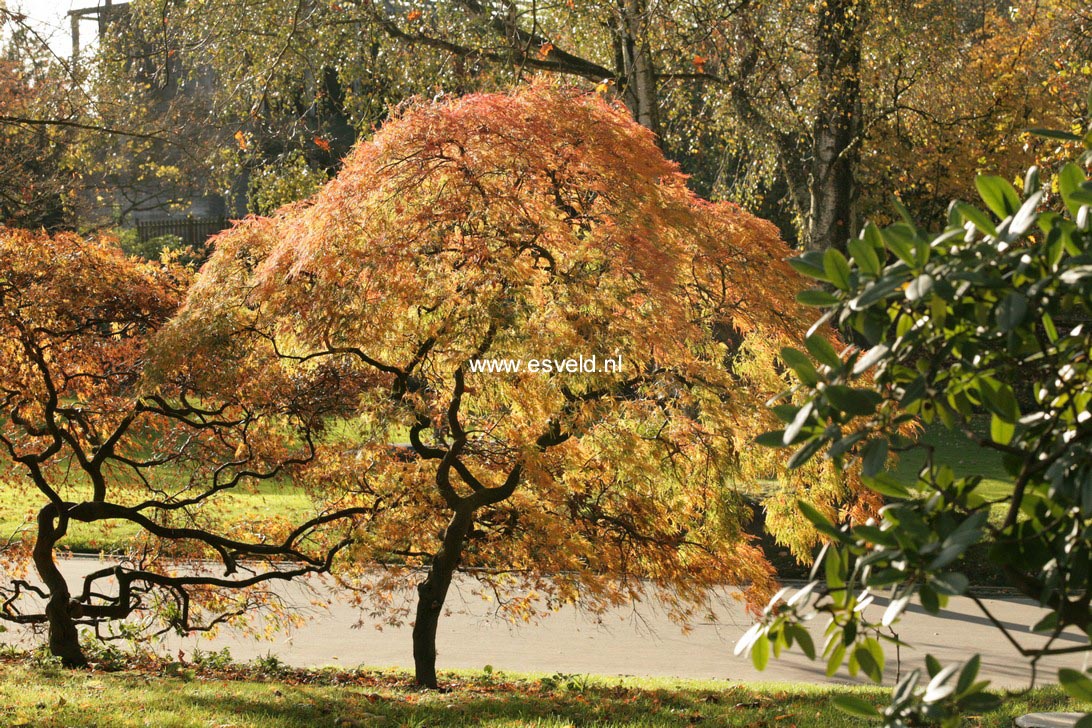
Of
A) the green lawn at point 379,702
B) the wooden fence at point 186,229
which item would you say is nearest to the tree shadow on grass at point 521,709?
the green lawn at point 379,702

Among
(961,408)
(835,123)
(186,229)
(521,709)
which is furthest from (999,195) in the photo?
(186,229)

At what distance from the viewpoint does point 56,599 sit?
7.14 metres

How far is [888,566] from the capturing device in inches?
54.9

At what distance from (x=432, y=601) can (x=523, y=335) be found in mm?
2145

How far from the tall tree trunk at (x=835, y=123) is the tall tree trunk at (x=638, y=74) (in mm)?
1624

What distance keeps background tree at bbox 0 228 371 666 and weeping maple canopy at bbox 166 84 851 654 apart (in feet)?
1.53

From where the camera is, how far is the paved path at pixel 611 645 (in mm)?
8422

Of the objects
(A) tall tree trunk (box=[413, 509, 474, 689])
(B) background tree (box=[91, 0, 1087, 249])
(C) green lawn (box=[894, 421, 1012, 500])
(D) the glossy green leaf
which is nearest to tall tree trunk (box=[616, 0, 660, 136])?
(B) background tree (box=[91, 0, 1087, 249])

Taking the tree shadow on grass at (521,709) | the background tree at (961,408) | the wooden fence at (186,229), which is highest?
the wooden fence at (186,229)

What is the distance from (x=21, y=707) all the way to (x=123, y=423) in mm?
2216

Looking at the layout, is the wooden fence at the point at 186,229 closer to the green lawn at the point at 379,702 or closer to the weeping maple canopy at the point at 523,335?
the green lawn at the point at 379,702

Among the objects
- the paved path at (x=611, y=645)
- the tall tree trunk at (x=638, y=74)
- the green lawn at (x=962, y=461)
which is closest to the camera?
the paved path at (x=611, y=645)

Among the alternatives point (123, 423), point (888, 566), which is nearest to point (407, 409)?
point (123, 423)

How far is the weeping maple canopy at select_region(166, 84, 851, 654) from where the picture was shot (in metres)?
5.96
